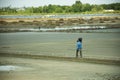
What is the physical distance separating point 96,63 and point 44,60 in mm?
2140

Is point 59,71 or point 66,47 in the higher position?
point 59,71

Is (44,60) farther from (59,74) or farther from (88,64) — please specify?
(59,74)

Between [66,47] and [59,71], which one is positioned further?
[66,47]

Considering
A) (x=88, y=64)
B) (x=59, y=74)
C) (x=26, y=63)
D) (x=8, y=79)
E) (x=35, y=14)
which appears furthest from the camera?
(x=35, y=14)

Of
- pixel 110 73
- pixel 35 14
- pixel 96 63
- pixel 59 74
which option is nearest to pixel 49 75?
pixel 59 74

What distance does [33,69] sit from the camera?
36.2 feet

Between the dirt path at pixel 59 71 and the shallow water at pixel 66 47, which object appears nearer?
the dirt path at pixel 59 71

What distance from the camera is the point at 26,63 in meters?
12.5

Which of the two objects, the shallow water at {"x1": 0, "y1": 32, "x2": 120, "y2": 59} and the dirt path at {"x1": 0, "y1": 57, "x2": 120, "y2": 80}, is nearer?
the dirt path at {"x1": 0, "y1": 57, "x2": 120, "y2": 80}

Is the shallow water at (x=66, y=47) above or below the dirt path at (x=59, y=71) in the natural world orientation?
below

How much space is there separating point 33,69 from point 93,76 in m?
2.20

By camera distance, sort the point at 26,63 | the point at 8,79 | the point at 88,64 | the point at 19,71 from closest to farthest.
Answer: the point at 8,79, the point at 19,71, the point at 88,64, the point at 26,63

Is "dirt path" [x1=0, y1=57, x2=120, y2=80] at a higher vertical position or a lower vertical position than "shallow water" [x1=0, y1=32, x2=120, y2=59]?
higher

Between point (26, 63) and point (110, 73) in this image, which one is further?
point (26, 63)
